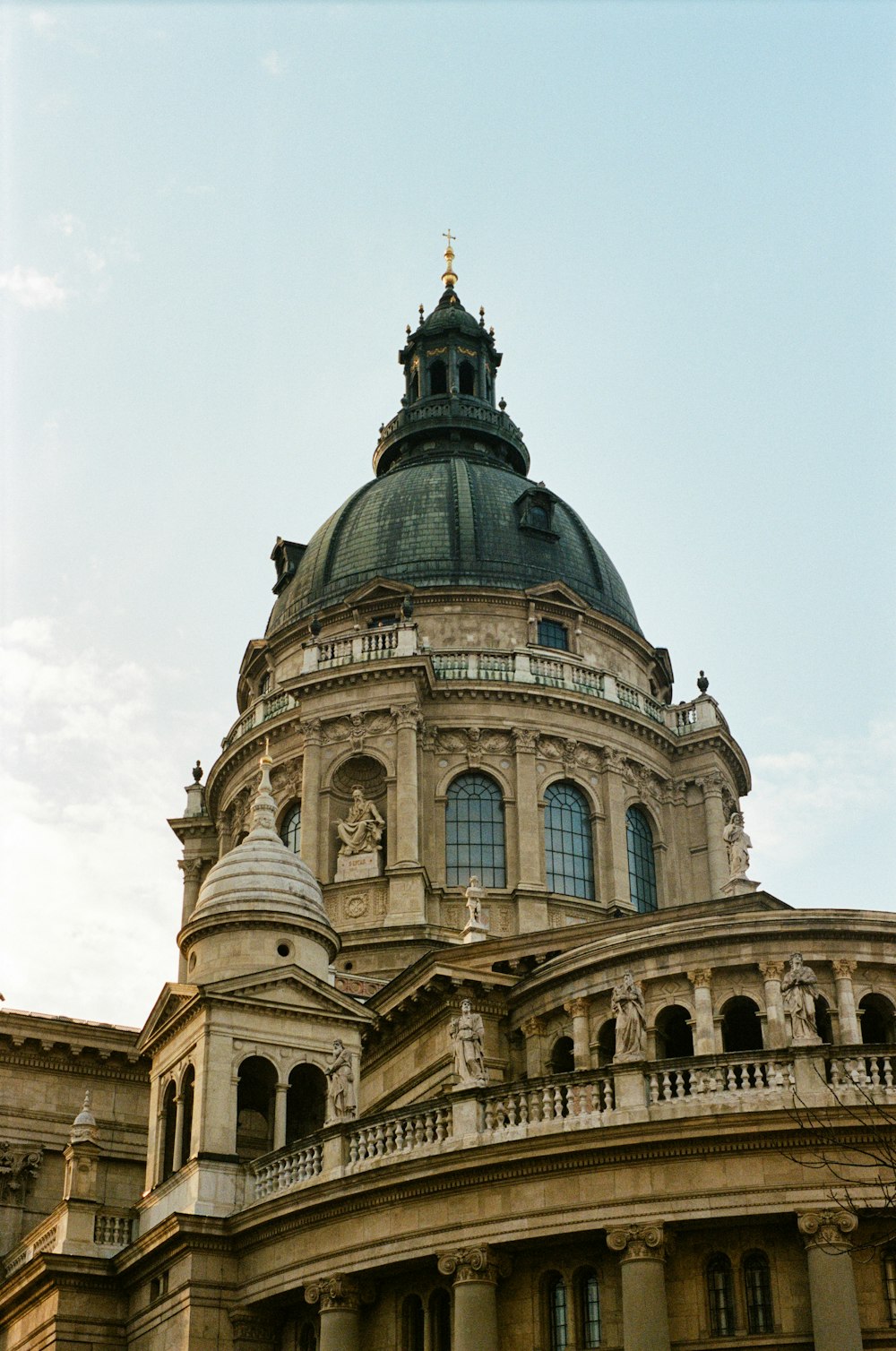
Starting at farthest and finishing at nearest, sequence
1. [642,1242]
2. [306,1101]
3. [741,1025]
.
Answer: [306,1101]
[741,1025]
[642,1242]

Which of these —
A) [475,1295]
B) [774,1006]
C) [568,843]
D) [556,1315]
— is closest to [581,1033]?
[774,1006]

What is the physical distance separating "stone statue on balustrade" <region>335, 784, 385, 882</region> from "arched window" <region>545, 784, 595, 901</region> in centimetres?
534

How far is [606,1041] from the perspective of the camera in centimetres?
3641

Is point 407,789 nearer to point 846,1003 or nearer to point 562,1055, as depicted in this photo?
point 562,1055

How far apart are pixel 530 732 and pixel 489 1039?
744 inches

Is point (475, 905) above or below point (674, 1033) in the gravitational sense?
above

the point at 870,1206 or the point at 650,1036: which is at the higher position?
the point at 650,1036

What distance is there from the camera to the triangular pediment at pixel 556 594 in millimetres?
60188

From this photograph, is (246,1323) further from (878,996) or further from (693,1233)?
(878,996)

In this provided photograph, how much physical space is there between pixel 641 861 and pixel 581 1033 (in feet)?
71.6

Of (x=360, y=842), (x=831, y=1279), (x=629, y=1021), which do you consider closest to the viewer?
(x=831, y=1279)

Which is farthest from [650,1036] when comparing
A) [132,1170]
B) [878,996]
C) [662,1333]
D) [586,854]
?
[586,854]

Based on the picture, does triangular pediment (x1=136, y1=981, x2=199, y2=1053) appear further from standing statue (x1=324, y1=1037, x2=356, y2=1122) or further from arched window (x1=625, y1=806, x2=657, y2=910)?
arched window (x1=625, y1=806, x2=657, y2=910)

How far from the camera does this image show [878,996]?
34.7 metres
